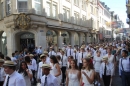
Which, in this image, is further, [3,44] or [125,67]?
[3,44]

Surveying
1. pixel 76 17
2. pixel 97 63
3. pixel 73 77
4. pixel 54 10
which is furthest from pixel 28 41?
pixel 73 77

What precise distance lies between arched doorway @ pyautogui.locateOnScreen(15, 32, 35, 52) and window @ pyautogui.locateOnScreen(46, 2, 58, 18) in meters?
4.01

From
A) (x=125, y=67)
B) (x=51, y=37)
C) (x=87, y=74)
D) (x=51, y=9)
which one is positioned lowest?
(x=125, y=67)

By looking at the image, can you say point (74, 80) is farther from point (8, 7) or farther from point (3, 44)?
point (3, 44)

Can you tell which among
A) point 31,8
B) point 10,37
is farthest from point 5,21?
point 31,8

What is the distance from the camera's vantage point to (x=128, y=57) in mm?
8062

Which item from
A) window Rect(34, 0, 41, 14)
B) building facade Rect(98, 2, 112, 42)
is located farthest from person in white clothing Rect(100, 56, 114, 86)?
building facade Rect(98, 2, 112, 42)

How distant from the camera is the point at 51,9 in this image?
26266 mm

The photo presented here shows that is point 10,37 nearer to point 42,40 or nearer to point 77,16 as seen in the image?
point 42,40

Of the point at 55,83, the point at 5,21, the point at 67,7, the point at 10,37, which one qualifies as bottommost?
the point at 55,83

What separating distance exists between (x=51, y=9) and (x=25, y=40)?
17.7 ft

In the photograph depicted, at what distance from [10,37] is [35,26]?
3.04m

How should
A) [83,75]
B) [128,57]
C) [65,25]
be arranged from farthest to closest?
[65,25]
[128,57]
[83,75]

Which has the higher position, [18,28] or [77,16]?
[77,16]
